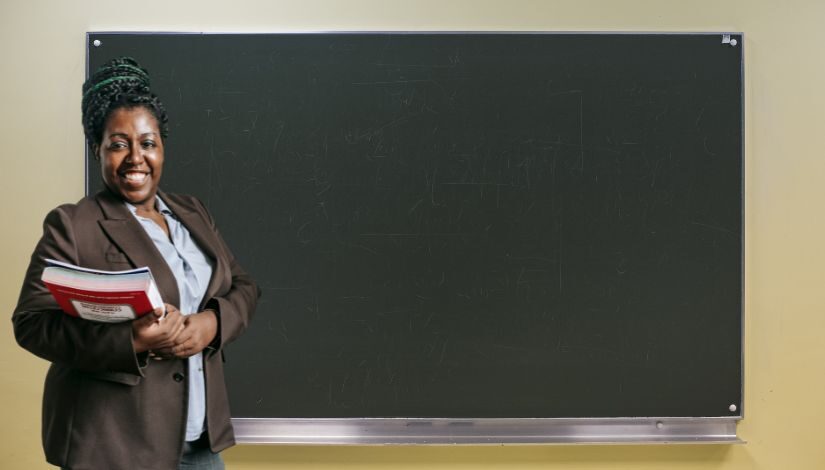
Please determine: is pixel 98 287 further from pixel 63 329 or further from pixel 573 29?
pixel 573 29

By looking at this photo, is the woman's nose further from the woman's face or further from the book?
the book

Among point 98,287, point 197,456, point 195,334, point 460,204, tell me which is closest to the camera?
point 98,287

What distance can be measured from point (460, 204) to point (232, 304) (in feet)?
3.63

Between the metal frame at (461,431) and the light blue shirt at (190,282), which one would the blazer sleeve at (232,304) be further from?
the metal frame at (461,431)

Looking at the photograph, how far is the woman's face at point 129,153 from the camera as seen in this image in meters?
1.43

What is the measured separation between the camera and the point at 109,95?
1.42 metres

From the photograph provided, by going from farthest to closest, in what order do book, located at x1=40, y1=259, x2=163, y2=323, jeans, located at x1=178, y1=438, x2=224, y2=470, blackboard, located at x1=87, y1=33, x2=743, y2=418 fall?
blackboard, located at x1=87, y1=33, x2=743, y2=418 → jeans, located at x1=178, y1=438, x2=224, y2=470 → book, located at x1=40, y1=259, x2=163, y2=323

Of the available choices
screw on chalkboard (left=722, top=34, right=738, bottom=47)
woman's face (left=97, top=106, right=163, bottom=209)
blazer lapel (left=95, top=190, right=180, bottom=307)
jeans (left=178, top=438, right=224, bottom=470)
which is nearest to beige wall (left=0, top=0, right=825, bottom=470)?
screw on chalkboard (left=722, top=34, right=738, bottom=47)

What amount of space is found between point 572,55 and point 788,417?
147cm

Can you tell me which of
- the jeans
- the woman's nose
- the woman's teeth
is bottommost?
the jeans

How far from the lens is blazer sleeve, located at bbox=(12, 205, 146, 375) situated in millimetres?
1257

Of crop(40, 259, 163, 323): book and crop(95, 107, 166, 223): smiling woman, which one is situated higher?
crop(95, 107, 166, 223): smiling woman

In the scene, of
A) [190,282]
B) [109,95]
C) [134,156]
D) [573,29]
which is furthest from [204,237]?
[573,29]

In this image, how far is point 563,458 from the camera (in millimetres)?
2494
